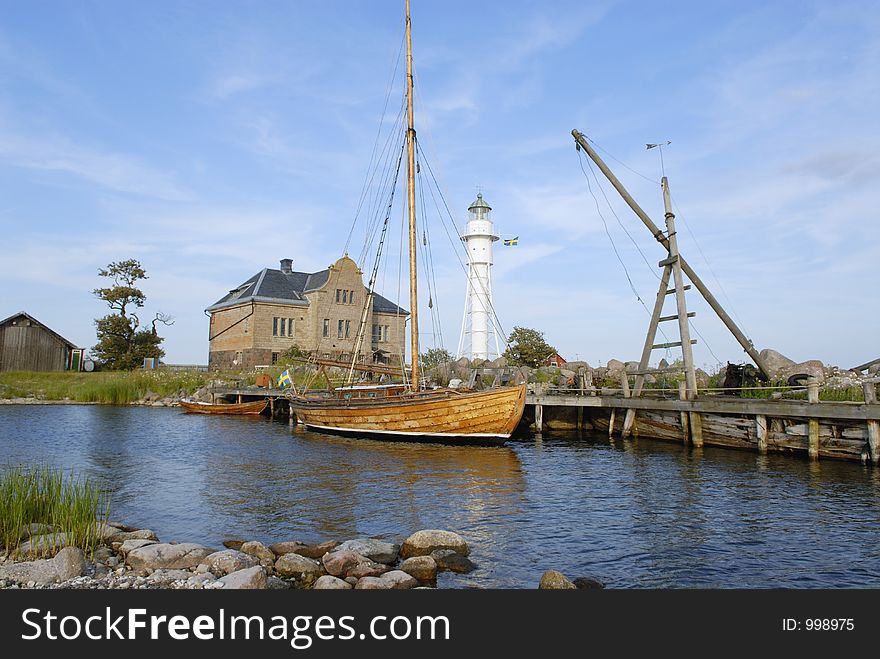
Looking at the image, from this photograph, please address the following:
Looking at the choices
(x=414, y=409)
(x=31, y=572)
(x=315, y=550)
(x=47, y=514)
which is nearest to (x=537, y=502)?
(x=315, y=550)

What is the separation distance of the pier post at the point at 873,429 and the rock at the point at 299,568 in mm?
16541

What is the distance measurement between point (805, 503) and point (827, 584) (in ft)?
18.6

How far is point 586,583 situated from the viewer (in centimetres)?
880

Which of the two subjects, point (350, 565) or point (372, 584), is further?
point (350, 565)

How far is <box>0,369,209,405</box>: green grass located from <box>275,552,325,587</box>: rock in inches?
1851

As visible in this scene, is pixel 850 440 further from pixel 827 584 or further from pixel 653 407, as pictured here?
pixel 827 584

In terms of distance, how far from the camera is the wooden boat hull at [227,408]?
147ft

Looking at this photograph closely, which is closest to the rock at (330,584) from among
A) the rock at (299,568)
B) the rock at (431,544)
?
the rock at (299,568)

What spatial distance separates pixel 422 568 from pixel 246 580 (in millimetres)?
2519

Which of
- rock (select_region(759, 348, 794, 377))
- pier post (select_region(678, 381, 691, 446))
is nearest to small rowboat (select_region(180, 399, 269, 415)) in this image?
pier post (select_region(678, 381, 691, 446))

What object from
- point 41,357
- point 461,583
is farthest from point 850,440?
point 41,357

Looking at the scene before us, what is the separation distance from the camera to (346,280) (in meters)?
58.8

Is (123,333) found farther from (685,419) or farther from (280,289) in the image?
(685,419)
